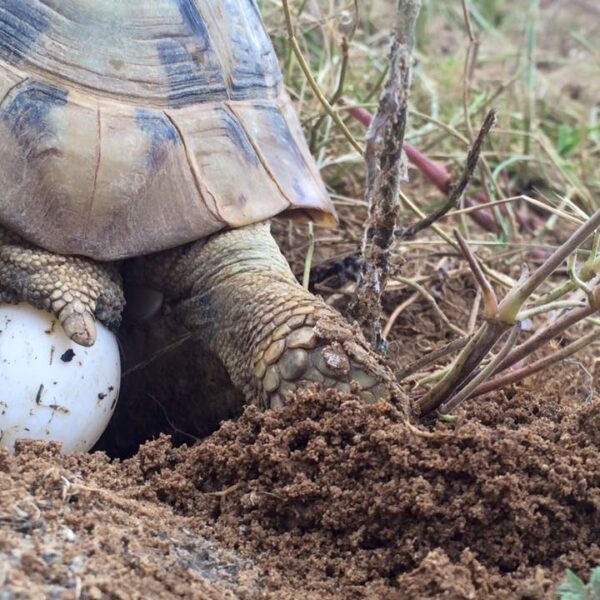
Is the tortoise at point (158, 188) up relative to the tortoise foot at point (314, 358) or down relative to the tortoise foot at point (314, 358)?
up

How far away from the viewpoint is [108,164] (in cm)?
181

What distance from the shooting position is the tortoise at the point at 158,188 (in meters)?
1.75

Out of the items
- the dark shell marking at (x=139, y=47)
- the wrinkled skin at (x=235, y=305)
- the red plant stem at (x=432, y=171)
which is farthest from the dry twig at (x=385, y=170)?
the red plant stem at (x=432, y=171)

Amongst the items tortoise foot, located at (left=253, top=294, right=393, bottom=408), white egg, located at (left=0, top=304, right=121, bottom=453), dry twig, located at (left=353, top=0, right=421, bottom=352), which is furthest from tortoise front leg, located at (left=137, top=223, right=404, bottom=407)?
white egg, located at (left=0, top=304, right=121, bottom=453)

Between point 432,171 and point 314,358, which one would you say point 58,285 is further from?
point 432,171

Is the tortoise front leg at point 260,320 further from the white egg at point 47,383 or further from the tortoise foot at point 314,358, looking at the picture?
the white egg at point 47,383

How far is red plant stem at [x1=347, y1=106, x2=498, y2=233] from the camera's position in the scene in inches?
112

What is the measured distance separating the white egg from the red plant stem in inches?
51.7

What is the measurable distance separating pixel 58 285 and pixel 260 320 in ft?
1.32

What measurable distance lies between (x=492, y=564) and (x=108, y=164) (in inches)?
41.1

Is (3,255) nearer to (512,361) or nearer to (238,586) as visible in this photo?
(238,586)

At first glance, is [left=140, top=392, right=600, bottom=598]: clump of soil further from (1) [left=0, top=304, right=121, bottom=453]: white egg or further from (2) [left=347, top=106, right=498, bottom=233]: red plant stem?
(2) [left=347, top=106, right=498, bottom=233]: red plant stem

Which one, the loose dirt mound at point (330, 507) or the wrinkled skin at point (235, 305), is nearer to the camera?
the loose dirt mound at point (330, 507)

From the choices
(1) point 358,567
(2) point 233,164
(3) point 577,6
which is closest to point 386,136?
(2) point 233,164
